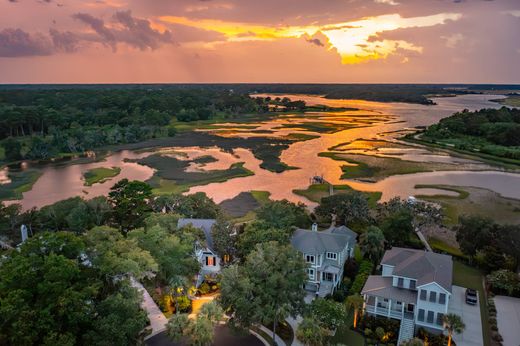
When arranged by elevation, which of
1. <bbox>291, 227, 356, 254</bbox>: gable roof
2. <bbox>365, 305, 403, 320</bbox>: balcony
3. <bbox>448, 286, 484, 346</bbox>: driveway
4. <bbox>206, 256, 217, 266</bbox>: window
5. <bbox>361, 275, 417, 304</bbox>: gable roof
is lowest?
<bbox>448, 286, 484, 346</bbox>: driveway

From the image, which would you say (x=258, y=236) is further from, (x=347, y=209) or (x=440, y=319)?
(x=347, y=209)

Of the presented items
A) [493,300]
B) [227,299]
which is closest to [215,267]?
[227,299]

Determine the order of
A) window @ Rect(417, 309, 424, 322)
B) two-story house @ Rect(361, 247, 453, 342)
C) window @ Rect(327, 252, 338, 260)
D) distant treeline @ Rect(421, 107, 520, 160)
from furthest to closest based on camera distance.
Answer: distant treeline @ Rect(421, 107, 520, 160), window @ Rect(327, 252, 338, 260), window @ Rect(417, 309, 424, 322), two-story house @ Rect(361, 247, 453, 342)

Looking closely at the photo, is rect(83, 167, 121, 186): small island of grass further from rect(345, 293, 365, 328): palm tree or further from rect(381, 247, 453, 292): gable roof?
rect(381, 247, 453, 292): gable roof

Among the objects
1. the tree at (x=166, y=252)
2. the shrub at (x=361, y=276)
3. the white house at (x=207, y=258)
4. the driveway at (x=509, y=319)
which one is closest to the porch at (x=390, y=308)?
the shrub at (x=361, y=276)

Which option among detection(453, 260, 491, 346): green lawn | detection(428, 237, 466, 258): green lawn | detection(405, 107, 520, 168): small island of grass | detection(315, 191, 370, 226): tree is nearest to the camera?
detection(453, 260, 491, 346): green lawn

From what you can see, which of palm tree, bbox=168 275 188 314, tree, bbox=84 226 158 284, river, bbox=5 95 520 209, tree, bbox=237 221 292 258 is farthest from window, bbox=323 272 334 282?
river, bbox=5 95 520 209

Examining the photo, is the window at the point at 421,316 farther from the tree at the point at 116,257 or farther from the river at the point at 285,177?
the river at the point at 285,177
